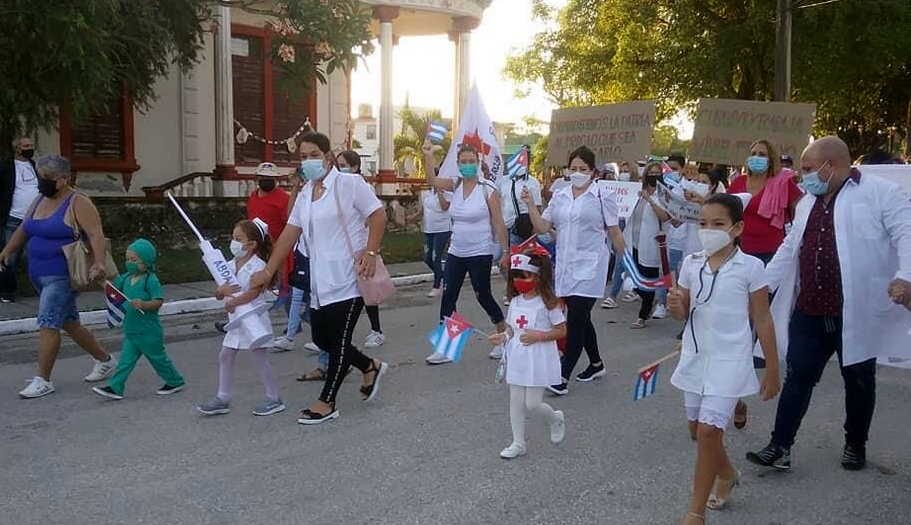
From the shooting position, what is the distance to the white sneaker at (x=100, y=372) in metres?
6.59

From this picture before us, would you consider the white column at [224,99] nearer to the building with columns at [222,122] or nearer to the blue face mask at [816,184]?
the building with columns at [222,122]

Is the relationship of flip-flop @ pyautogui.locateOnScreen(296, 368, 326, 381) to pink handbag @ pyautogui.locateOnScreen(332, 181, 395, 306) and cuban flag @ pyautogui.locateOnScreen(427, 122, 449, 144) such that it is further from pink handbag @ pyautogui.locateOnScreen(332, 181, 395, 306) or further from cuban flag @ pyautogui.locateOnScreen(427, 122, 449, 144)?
cuban flag @ pyautogui.locateOnScreen(427, 122, 449, 144)

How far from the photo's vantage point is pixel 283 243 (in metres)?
5.70

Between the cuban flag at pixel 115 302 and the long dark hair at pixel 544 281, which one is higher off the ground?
the long dark hair at pixel 544 281

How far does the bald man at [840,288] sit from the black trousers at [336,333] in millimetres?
2516

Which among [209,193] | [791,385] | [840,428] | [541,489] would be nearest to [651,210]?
[840,428]

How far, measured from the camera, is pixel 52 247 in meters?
6.13

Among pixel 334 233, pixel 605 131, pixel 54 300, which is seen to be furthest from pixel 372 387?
pixel 605 131

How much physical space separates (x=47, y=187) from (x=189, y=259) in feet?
25.7

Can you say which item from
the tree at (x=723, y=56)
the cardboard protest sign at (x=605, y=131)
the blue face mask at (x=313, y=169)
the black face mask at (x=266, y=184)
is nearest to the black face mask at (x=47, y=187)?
the blue face mask at (x=313, y=169)

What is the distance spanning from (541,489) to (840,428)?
2338 mm

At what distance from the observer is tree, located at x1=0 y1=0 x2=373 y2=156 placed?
895 cm

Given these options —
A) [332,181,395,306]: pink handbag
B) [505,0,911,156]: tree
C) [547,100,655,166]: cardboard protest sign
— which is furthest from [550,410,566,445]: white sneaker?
[505,0,911,156]: tree

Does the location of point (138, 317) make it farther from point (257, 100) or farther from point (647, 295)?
point (257, 100)
